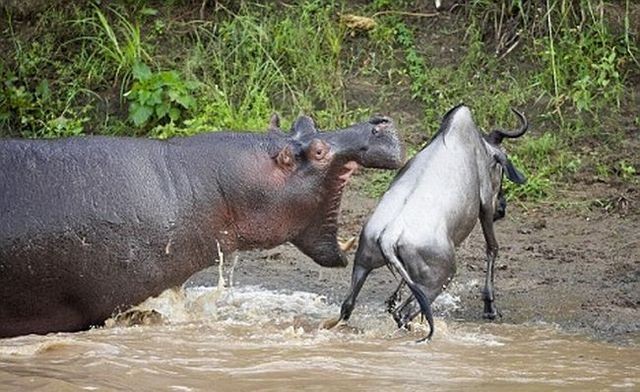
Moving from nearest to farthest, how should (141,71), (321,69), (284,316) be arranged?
(284,316)
(141,71)
(321,69)

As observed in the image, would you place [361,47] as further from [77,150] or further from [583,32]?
[77,150]

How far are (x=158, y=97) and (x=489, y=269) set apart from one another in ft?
10.6

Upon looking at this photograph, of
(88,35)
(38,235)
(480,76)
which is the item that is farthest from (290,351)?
(88,35)

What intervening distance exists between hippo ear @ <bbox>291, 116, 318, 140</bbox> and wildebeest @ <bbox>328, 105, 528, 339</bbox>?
44 cm

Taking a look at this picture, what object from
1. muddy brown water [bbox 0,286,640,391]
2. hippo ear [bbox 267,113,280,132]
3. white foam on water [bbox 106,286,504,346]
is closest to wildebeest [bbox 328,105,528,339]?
white foam on water [bbox 106,286,504,346]

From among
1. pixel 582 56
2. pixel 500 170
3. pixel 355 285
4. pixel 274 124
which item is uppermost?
pixel 582 56

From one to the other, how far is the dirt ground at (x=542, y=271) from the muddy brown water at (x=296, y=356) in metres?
0.34

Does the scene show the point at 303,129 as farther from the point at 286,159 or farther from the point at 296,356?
the point at 296,356

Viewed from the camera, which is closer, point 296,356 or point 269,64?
point 296,356

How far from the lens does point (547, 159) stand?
949 centimetres

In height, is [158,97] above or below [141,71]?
below

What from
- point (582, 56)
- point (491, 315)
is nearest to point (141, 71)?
point (582, 56)

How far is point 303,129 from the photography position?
7.04 m

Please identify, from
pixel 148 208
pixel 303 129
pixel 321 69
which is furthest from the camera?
pixel 321 69
